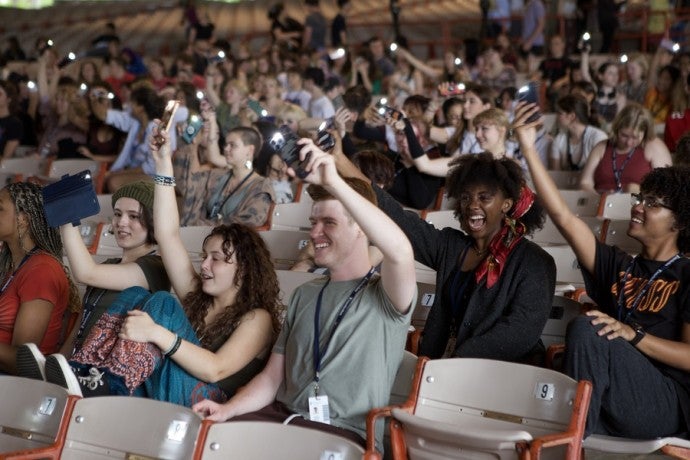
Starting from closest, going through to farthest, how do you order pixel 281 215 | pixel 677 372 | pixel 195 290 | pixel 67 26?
pixel 677 372
pixel 195 290
pixel 281 215
pixel 67 26

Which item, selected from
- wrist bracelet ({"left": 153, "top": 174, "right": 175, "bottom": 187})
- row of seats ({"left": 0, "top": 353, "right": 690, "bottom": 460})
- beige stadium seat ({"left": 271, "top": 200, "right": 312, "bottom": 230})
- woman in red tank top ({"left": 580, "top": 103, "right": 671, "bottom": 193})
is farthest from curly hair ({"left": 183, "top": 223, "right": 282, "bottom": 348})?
woman in red tank top ({"left": 580, "top": 103, "right": 671, "bottom": 193})

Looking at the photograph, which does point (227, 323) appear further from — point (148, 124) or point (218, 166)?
point (148, 124)

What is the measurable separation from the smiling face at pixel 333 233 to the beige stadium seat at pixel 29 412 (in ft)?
2.69

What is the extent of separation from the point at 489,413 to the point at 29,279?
176cm

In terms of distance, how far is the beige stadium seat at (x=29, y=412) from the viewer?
2.96 m

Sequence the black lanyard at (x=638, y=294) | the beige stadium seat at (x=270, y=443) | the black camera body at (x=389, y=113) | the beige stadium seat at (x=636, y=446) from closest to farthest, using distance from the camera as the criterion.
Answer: the beige stadium seat at (x=270, y=443) → the beige stadium seat at (x=636, y=446) → the black lanyard at (x=638, y=294) → the black camera body at (x=389, y=113)

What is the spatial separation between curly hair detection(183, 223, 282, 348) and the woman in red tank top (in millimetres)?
2828

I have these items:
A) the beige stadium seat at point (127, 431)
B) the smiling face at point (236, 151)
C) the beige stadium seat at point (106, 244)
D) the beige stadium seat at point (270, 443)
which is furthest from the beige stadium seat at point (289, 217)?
the beige stadium seat at point (270, 443)

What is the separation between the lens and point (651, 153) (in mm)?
5656

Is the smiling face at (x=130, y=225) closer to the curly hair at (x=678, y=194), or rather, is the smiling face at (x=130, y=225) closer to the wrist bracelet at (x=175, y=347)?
the wrist bracelet at (x=175, y=347)

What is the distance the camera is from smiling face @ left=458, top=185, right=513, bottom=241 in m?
3.57

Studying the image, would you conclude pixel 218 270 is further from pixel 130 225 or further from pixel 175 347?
pixel 130 225

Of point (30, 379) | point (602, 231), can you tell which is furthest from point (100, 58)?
point (30, 379)

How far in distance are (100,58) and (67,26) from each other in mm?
5776
